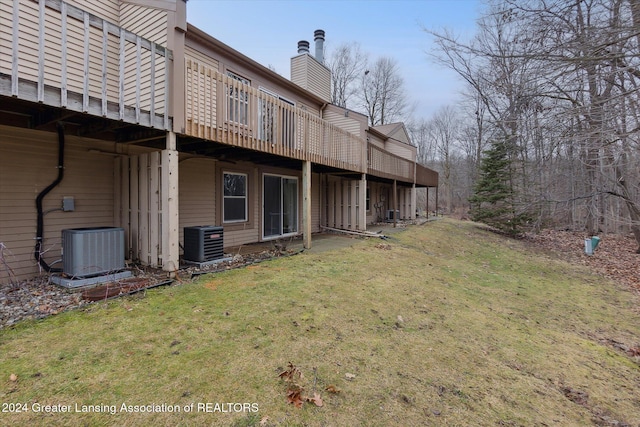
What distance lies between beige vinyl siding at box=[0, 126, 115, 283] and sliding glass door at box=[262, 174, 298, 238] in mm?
4555

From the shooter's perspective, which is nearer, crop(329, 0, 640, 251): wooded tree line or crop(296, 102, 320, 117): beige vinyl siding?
crop(329, 0, 640, 251): wooded tree line

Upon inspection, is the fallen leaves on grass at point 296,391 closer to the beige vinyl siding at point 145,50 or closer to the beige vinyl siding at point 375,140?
the beige vinyl siding at point 145,50

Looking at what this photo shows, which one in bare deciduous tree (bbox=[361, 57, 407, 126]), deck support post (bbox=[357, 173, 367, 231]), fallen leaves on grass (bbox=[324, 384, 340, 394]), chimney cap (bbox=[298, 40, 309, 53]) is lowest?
fallen leaves on grass (bbox=[324, 384, 340, 394])

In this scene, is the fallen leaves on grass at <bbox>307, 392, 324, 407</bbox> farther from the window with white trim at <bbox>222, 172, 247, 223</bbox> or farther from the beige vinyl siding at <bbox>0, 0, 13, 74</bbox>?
the window with white trim at <bbox>222, 172, 247, 223</bbox>

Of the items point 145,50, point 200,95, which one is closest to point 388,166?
point 200,95

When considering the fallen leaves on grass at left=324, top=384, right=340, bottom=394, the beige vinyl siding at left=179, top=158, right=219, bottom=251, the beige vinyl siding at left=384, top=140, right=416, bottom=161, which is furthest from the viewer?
the beige vinyl siding at left=384, top=140, right=416, bottom=161

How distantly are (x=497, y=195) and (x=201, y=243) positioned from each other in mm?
16297

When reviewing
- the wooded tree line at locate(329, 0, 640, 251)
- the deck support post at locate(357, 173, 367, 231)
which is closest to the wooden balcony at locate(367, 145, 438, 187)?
the deck support post at locate(357, 173, 367, 231)

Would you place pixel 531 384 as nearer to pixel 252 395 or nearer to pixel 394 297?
pixel 394 297

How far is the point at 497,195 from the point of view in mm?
16609

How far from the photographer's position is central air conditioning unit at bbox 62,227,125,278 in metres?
4.58

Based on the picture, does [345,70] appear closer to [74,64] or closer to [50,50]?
[74,64]

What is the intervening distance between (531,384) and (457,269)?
17.3 ft

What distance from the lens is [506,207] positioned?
1619 centimetres
